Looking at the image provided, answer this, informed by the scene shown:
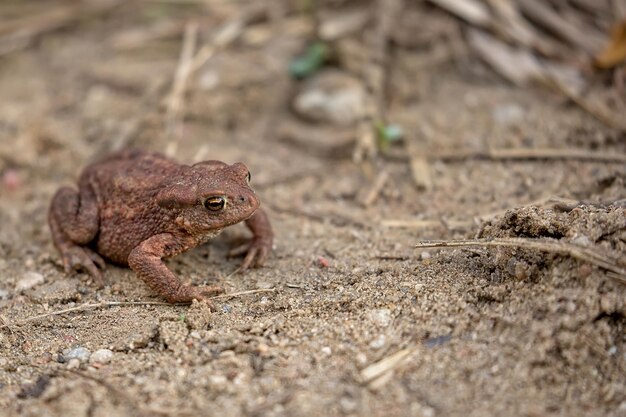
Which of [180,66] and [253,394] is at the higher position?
[180,66]

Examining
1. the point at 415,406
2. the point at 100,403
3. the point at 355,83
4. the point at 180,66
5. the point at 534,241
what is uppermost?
the point at 180,66

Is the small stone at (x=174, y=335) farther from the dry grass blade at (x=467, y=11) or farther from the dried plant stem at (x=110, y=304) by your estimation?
the dry grass blade at (x=467, y=11)

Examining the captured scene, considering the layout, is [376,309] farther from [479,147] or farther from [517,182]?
[479,147]

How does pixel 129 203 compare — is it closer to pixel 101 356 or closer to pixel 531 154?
pixel 101 356

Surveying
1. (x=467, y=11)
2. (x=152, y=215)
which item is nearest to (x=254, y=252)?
(x=152, y=215)

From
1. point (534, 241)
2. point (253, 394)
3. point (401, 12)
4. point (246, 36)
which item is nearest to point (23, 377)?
point (253, 394)

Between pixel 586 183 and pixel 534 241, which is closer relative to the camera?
pixel 534 241

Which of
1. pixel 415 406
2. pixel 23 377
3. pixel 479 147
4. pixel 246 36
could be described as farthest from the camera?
pixel 246 36

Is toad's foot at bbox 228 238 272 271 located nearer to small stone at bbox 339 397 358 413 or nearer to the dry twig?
the dry twig
